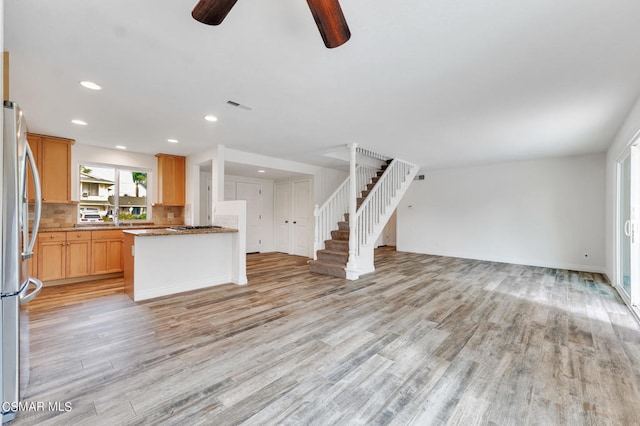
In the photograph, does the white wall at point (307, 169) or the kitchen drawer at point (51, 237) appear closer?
the kitchen drawer at point (51, 237)

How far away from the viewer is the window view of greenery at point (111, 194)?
16.3 ft

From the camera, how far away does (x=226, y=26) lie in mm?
1769

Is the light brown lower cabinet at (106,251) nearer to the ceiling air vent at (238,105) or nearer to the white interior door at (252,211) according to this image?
the white interior door at (252,211)

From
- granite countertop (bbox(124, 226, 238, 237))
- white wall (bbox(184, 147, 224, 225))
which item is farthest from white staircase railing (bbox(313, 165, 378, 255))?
white wall (bbox(184, 147, 224, 225))

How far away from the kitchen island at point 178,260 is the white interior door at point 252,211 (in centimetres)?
297

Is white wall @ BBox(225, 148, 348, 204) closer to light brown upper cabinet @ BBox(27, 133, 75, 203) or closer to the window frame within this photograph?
the window frame

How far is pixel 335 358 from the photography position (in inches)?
84.7

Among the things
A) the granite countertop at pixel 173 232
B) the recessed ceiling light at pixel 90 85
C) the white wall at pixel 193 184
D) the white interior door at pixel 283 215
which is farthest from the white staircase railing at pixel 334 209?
the recessed ceiling light at pixel 90 85

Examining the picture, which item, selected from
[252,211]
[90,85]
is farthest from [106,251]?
[252,211]

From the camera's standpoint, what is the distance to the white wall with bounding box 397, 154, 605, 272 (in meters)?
5.38

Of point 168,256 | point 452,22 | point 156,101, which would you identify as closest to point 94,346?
point 168,256

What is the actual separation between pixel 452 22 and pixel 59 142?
565 centimetres

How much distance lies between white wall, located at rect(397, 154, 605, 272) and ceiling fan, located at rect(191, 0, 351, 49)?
6366 millimetres

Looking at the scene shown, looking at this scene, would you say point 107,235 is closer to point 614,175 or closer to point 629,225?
point 629,225
